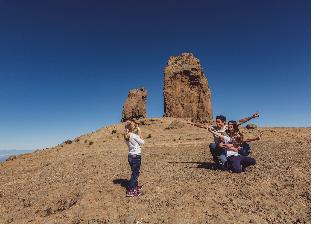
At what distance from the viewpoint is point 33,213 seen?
1009cm

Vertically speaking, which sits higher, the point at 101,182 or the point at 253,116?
the point at 253,116

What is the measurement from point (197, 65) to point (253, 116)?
4871 centimetres

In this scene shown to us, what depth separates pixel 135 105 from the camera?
59.6 m

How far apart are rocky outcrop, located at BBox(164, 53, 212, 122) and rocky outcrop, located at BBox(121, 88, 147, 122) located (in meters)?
4.27

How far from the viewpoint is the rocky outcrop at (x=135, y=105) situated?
59300 millimetres

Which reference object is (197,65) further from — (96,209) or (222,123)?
(96,209)

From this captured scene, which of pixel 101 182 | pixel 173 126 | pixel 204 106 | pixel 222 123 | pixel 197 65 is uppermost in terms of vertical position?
pixel 197 65

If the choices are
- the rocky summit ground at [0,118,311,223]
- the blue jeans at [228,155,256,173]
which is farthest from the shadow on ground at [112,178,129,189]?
the blue jeans at [228,155,256,173]

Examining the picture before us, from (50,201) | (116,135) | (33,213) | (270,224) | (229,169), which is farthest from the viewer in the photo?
(116,135)

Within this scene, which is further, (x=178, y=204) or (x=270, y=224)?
(x=178, y=204)

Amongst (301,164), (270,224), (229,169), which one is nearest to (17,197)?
(229,169)

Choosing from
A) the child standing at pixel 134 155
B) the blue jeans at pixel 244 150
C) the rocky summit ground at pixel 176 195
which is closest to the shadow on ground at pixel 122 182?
the rocky summit ground at pixel 176 195

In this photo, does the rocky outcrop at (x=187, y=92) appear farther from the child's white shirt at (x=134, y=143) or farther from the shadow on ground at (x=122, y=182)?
the child's white shirt at (x=134, y=143)

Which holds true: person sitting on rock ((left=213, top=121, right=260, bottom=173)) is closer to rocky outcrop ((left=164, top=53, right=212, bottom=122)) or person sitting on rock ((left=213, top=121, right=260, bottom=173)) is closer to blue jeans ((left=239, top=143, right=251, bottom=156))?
blue jeans ((left=239, top=143, right=251, bottom=156))
